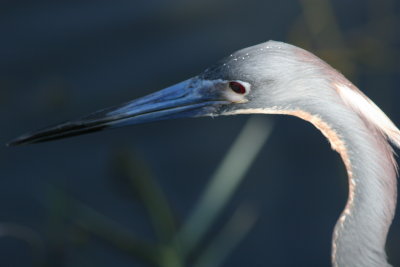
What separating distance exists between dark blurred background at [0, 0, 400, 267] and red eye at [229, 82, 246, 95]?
1.45 m

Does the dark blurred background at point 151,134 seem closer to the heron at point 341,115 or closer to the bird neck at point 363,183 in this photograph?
the heron at point 341,115

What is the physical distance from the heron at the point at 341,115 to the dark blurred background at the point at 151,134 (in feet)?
5.02

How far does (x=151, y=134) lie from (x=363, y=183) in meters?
2.62

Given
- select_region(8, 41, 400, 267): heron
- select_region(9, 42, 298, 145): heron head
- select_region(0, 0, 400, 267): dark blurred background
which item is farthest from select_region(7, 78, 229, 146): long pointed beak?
select_region(0, 0, 400, 267): dark blurred background

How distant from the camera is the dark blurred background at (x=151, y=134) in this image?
4.60 meters

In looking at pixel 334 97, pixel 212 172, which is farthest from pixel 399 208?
pixel 334 97

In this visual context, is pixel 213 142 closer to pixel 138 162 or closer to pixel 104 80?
pixel 138 162

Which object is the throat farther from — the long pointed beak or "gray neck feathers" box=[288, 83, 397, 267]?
the long pointed beak

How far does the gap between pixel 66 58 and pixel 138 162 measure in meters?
1.08

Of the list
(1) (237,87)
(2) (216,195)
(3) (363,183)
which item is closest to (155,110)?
(1) (237,87)

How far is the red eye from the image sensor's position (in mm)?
2809

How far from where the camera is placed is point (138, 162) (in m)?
4.70

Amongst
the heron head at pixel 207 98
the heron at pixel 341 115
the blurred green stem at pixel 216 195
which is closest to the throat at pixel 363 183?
the heron at pixel 341 115

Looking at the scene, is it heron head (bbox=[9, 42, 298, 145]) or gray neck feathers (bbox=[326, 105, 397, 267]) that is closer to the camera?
gray neck feathers (bbox=[326, 105, 397, 267])
